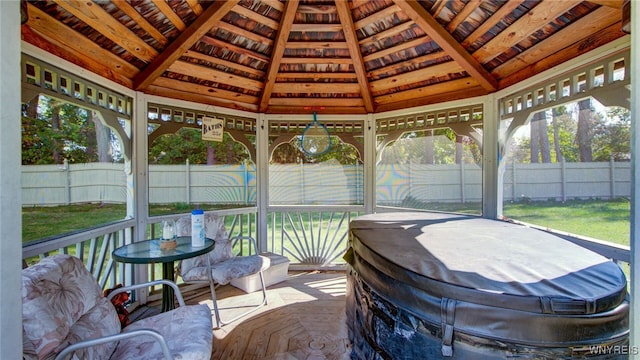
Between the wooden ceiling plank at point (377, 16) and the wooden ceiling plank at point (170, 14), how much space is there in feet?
5.35

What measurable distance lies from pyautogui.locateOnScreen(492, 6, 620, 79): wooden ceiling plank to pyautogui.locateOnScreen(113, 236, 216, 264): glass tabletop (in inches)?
124

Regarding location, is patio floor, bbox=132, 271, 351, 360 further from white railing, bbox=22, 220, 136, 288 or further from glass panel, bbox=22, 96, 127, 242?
glass panel, bbox=22, 96, 127, 242

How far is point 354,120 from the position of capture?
13.3 feet

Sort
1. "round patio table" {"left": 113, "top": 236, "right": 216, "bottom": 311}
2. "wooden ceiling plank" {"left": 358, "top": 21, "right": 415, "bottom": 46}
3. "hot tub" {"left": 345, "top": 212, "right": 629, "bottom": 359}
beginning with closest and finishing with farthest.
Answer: "hot tub" {"left": 345, "top": 212, "right": 629, "bottom": 359}
"round patio table" {"left": 113, "top": 236, "right": 216, "bottom": 311}
"wooden ceiling plank" {"left": 358, "top": 21, "right": 415, "bottom": 46}

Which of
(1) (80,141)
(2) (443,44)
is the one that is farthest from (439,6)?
(1) (80,141)

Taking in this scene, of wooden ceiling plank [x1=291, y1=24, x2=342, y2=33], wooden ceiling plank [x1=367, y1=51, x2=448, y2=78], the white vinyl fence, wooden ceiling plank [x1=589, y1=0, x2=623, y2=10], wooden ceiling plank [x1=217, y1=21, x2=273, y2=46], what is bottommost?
the white vinyl fence

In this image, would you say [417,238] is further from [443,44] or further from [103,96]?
[103,96]

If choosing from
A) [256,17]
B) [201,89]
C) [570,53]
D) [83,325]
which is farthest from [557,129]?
[83,325]

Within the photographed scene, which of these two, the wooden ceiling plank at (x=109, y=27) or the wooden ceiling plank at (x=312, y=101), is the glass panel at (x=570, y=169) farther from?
the wooden ceiling plank at (x=109, y=27)

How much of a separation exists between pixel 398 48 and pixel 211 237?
9.40 ft

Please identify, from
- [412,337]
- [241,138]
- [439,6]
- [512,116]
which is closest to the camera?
[412,337]

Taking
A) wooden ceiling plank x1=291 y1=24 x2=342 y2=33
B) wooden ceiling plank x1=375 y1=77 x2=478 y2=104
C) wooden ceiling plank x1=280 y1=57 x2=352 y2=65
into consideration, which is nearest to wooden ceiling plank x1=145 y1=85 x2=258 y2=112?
wooden ceiling plank x1=280 y1=57 x2=352 y2=65

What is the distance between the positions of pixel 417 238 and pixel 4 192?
5.95ft

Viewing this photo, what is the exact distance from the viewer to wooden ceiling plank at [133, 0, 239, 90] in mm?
2355
